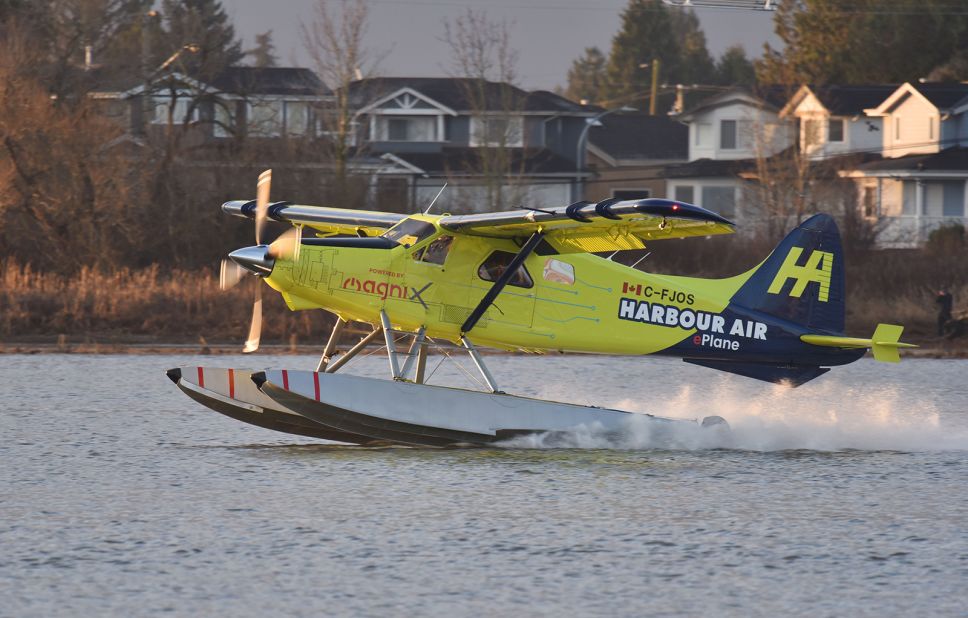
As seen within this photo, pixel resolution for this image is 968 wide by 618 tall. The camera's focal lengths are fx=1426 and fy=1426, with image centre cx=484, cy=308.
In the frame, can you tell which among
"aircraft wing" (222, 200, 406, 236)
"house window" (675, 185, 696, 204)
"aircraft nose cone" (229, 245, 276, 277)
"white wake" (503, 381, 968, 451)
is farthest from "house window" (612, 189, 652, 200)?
"aircraft nose cone" (229, 245, 276, 277)

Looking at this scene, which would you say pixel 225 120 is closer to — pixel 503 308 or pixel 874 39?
pixel 503 308

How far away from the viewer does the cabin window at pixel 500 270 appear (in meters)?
14.5

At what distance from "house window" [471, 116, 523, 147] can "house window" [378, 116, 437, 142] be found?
50.4 feet

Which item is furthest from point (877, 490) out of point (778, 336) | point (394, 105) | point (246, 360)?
point (394, 105)

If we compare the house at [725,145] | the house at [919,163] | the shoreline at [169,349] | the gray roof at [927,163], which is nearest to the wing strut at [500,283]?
the shoreline at [169,349]

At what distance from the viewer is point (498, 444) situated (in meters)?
14.2

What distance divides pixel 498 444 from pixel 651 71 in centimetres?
9255

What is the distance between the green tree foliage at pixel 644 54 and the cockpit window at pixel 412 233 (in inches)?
A: 3556

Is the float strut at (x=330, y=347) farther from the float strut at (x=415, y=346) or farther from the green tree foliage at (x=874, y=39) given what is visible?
the green tree foliage at (x=874, y=39)

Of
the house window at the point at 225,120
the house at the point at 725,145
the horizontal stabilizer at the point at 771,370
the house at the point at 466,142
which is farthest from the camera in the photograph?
the house at the point at 725,145

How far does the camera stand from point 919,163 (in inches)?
1998

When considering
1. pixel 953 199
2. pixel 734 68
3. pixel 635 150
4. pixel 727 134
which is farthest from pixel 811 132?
pixel 734 68

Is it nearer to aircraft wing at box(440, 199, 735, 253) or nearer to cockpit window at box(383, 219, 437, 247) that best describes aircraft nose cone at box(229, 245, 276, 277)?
cockpit window at box(383, 219, 437, 247)

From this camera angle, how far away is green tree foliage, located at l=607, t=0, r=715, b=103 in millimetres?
103750
